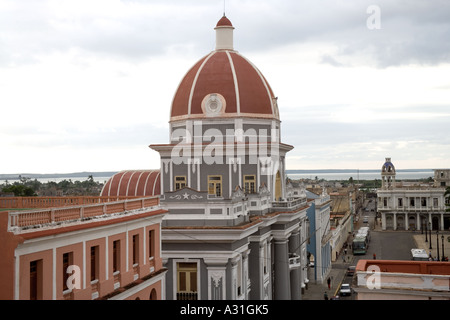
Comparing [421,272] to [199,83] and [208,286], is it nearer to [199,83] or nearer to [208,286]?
[208,286]

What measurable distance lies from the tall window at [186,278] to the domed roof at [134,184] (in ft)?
33.4

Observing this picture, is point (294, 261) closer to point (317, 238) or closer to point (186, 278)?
point (186, 278)

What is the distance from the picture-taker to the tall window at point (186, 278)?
29.7 m

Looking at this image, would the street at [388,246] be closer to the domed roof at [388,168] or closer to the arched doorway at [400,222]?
the arched doorway at [400,222]

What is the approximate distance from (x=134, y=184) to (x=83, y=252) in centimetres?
2339

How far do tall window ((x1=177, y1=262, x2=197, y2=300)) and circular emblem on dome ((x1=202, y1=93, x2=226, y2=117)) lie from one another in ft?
37.3

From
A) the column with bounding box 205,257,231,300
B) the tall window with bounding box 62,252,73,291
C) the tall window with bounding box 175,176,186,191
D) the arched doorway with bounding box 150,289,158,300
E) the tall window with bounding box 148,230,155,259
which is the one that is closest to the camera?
the tall window with bounding box 62,252,73,291

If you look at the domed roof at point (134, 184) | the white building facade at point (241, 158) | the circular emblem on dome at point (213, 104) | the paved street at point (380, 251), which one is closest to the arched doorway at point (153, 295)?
the white building facade at point (241, 158)

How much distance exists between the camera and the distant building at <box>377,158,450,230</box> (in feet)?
355

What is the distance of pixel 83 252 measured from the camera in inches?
675

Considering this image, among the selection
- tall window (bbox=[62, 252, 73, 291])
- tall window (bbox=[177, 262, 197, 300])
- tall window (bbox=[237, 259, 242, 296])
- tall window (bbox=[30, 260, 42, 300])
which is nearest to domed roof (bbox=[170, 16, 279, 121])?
tall window (bbox=[237, 259, 242, 296])

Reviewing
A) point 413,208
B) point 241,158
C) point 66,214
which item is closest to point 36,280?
point 66,214

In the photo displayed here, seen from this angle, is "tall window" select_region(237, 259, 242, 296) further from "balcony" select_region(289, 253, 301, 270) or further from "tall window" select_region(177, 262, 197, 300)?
"balcony" select_region(289, 253, 301, 270)
